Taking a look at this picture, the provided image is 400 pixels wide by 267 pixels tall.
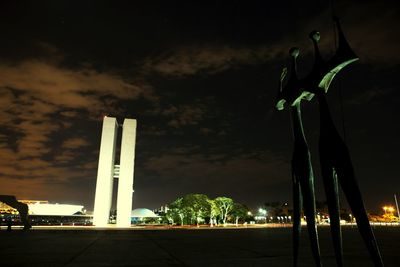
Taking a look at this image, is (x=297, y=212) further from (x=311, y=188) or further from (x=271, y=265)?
(x=271, y=265)

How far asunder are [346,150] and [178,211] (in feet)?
248

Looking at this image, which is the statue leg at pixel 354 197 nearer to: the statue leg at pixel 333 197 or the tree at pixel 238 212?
the statue leg at pixel 333 197

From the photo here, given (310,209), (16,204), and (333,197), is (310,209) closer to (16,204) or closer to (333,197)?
(333,197)

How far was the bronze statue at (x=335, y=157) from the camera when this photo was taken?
18.8ft

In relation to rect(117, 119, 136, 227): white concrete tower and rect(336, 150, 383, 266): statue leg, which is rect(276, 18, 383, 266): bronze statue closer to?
rect(336, 150, 383, 266): statue leg

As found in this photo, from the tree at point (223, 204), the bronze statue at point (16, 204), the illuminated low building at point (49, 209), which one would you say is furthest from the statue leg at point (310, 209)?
the illuminated low building at point (49, 209)

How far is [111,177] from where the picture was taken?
216 feet

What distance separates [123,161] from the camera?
66.4 meters

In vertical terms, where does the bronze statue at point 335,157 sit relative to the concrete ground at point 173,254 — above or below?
above

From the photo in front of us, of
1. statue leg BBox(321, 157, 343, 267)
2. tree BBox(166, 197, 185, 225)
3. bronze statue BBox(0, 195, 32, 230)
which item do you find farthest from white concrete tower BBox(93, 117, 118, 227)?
statue leg BBox(321, 157, 343, 267)

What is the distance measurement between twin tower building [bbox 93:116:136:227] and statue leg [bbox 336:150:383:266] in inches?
2410

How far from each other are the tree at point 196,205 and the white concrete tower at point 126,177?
1653 centimetres

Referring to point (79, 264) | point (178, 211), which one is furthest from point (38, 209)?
point (79, 264)

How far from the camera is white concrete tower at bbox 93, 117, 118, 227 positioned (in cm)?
6200
